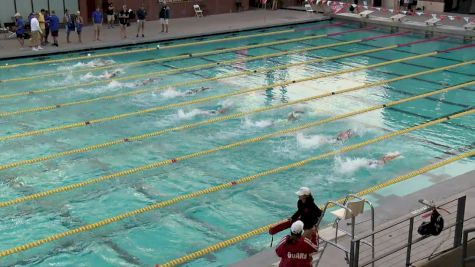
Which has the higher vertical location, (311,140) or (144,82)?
(144,82)

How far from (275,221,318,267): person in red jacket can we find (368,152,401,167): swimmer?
5.51 meters

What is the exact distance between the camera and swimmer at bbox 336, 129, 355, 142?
12.1 m

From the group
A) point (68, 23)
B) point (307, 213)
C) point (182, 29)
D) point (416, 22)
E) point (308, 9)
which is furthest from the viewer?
point (308, 9)

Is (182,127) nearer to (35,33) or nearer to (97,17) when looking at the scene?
(35,33)

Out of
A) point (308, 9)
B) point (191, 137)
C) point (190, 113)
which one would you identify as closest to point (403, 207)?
point (191, 137)

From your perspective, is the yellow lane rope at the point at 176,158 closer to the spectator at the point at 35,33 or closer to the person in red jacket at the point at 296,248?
the person in red jacket at the point at 296,248

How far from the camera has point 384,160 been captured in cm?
1112

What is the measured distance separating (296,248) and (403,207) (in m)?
3.48

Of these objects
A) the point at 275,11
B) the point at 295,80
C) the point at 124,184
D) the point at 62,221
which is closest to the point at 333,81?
the point at 295,80

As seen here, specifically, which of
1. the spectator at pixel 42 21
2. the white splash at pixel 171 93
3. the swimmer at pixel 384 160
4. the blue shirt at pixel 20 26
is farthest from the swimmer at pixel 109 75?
the swimmer at pixel 384 160

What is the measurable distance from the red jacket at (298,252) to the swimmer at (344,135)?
21.6 ft

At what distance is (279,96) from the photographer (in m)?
15.4

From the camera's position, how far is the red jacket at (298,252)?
564cm

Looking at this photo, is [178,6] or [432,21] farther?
[178,6]
